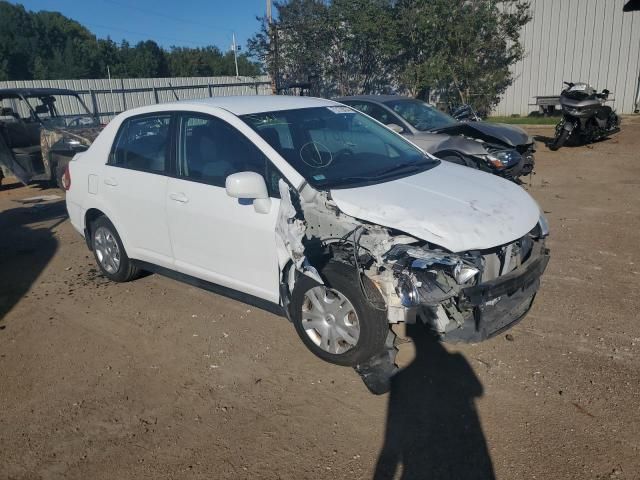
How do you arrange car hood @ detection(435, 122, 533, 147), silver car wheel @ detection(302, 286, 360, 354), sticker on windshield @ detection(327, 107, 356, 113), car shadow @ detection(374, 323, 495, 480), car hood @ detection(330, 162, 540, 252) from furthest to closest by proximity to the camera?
1. car hood @ detection(435, 122, 533, 147)
2. sticker on windshield @ detection(327, 107, 356, 113)
3. silver car wheel @ detection(302, 286, 360, 354)
4. car hood @ detection(330, 162, 540, 252)
5. car shadow @ detection(374, 323, 495, 480)

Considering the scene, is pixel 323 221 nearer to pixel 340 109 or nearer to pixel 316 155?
pixel 316 155

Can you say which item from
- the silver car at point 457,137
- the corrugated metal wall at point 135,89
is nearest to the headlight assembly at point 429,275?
the silver car at point 457,137

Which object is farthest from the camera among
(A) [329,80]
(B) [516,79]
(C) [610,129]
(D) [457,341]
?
(A) [329,80]

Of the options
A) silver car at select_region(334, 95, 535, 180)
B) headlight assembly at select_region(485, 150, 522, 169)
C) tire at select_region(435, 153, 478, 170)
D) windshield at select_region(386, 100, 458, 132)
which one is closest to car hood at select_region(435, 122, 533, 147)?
silver car at select_region(334, 95, 535, 180)

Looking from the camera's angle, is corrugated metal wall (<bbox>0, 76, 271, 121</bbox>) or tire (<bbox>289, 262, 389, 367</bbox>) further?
corrugated metal wall (<bbox>0, 76, 271, 121</bbox>)

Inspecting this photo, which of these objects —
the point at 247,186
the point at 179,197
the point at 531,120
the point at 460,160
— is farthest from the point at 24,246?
the point at 531,120

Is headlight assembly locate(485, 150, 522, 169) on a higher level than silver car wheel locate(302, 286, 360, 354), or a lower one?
higher

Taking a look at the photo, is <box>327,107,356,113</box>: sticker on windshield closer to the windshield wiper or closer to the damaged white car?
the damaged white car

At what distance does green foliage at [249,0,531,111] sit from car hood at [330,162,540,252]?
1414 centimetres

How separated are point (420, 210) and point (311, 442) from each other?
5.10ft

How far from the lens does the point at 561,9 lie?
17.1 metres

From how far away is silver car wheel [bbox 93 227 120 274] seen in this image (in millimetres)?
5266

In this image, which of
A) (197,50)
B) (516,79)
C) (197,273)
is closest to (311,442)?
(197,273)

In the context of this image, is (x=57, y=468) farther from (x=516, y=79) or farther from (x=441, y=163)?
(x=516, y=79)
